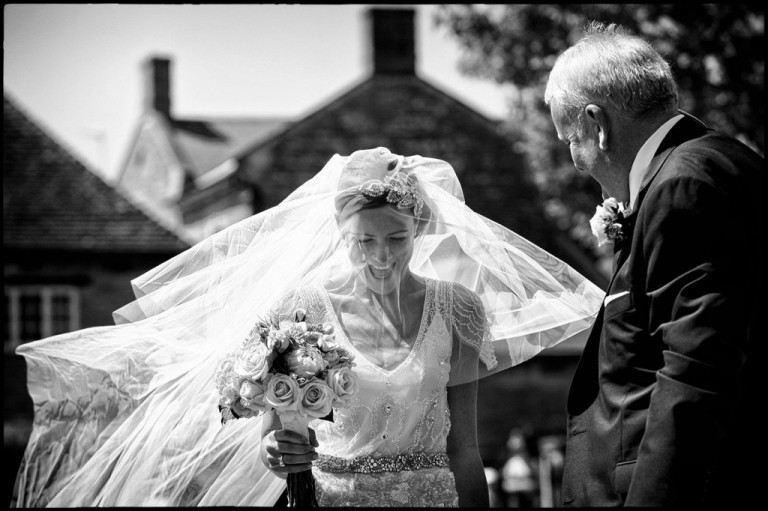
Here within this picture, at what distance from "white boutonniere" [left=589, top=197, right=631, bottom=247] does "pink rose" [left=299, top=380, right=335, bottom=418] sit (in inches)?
43.1

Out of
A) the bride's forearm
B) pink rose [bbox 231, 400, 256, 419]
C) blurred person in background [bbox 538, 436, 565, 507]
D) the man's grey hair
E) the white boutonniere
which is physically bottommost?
blurred person in background [bbox 538, 436, 565, 507]

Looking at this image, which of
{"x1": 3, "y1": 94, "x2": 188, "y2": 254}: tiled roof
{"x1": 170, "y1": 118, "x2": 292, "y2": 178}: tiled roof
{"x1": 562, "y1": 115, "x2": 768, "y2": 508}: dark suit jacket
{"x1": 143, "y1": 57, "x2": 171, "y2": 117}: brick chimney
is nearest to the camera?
{"x1": 562, "y1": 115, "x2": 768, "y2": 508}: dark suit jacket

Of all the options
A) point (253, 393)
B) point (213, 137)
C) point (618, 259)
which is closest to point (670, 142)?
point (618, 259)

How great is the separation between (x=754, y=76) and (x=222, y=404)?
1341cm

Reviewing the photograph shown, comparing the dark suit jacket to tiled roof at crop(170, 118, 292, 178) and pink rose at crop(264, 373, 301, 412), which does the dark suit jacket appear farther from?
tiled roof at crop(170, 118, 292, 178)

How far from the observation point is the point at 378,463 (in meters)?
3.90

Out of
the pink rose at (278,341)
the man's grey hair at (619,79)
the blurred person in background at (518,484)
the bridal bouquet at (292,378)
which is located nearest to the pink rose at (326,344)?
the bridal bouquet at (292,378)

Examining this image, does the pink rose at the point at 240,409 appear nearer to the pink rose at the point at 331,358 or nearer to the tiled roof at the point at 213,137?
the pink rose at the point at 331,358

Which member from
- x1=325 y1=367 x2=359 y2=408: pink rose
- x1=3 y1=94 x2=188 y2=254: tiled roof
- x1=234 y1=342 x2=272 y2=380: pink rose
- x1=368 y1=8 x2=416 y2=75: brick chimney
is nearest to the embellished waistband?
x1=325 y1=367 x2=359 y2=408: pink rose

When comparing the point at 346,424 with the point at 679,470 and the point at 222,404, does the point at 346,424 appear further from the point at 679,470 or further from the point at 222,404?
the point at 679,470

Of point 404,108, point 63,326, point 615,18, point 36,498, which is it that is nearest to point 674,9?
point 615,18

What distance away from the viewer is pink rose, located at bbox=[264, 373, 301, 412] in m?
3.56

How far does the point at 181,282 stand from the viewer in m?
4.37

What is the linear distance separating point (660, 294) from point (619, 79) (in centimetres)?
76
